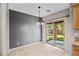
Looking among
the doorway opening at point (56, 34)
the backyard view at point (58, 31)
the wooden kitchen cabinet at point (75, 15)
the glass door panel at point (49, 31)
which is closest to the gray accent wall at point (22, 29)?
the glass door panel at point (49, 31)

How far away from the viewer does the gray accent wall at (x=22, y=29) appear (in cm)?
468

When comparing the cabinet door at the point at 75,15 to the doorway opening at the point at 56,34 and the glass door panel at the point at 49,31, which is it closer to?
the doorway opening at the point at 56,34

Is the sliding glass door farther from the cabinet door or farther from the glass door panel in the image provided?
the cabinet door

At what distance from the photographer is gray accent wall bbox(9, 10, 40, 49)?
4.68 metres

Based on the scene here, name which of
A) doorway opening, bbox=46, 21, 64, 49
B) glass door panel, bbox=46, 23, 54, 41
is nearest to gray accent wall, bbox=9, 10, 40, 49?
glass door panel, bbox=46, 23, 54, 41

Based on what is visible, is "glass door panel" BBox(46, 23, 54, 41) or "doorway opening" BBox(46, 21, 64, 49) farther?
"glass door panel" BBox(46, 23, 54, 41)

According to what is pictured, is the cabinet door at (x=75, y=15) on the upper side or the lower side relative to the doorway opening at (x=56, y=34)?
upper

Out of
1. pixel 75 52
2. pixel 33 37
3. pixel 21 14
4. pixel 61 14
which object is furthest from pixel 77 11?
pixel 33 37

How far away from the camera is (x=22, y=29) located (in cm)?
536

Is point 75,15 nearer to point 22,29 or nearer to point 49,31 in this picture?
point 22,29

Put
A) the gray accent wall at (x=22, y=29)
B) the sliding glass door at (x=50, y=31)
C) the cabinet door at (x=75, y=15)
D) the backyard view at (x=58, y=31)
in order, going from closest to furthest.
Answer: the cabinet door at (x=75, y=15)
the gray accent wall at (x=22, y=29)
the backyard view at (x=58, y=31)
the sliding glass door at (x=50, y=31)

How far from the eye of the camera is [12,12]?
15.3ft

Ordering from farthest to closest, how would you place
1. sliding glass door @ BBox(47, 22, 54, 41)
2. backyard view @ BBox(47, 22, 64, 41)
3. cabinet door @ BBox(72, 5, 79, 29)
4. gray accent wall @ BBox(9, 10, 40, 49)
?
sliding glass door @ BBox(47, 22, 54, 41) < backyard view @ BBox(47, 22, 64, 41) < gray accent wall @ BBox(9, 10, 40, 49) < cabinet door @ BBox(72, 5, 79, 29)

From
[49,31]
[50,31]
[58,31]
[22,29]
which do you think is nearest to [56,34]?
[58,31]
